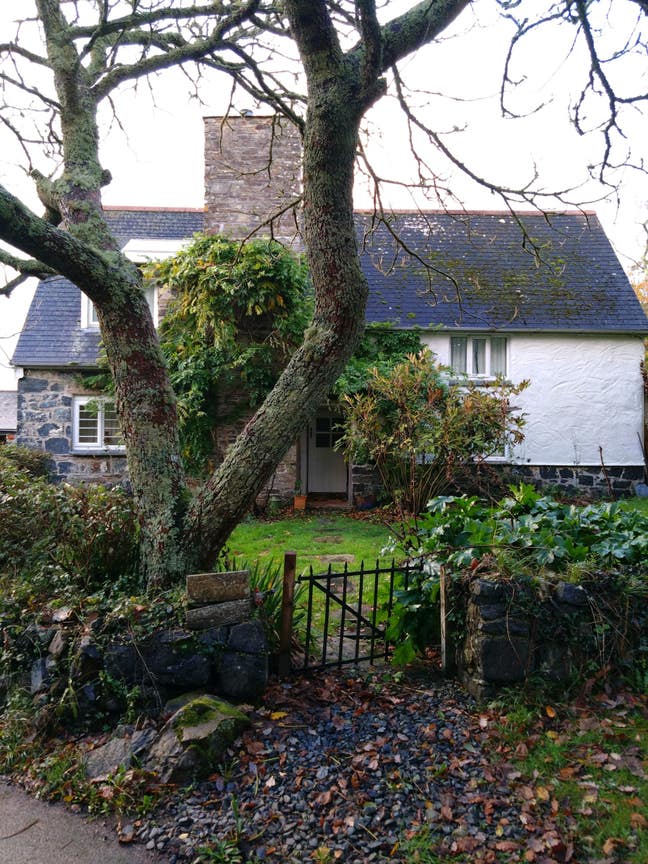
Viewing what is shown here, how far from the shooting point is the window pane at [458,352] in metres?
13.9

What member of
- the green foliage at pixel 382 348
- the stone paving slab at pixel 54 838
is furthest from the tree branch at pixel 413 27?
the green foliage at pixel 382 348

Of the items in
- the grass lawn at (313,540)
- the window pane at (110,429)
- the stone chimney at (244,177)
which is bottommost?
the grass lawn at (313,540)

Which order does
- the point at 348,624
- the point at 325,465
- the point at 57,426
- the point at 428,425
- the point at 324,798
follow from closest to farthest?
the point at 324,798, the point at 348,624, the point at 428,425, the point at 57,426, the point at 325,465

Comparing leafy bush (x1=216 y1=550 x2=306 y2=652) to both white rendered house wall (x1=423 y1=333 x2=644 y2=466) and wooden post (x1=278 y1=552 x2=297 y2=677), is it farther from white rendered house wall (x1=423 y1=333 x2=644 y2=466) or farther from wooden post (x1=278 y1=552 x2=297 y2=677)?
white rendered house wall (x1=423 y1=333 x2=644 y2=466)

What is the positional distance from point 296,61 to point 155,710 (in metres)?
6.61

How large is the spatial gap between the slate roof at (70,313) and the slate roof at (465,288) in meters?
0.02

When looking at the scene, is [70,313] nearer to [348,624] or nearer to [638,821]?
[348,624]

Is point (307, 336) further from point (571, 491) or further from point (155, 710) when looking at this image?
point (571, 491)

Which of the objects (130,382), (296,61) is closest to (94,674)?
(130,382)

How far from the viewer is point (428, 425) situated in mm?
10836

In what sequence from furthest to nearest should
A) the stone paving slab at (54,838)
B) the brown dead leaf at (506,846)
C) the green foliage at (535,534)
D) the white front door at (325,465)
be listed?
the white front door at (325,465), the green foliage at (535,534), the stone paving slab at (54,838), the brown dead leaf at (506,846)

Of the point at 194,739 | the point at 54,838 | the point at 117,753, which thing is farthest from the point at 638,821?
the point at 54,838

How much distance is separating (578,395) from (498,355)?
190cm

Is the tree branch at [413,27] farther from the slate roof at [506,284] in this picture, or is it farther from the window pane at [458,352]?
the window pane at [458,352]
